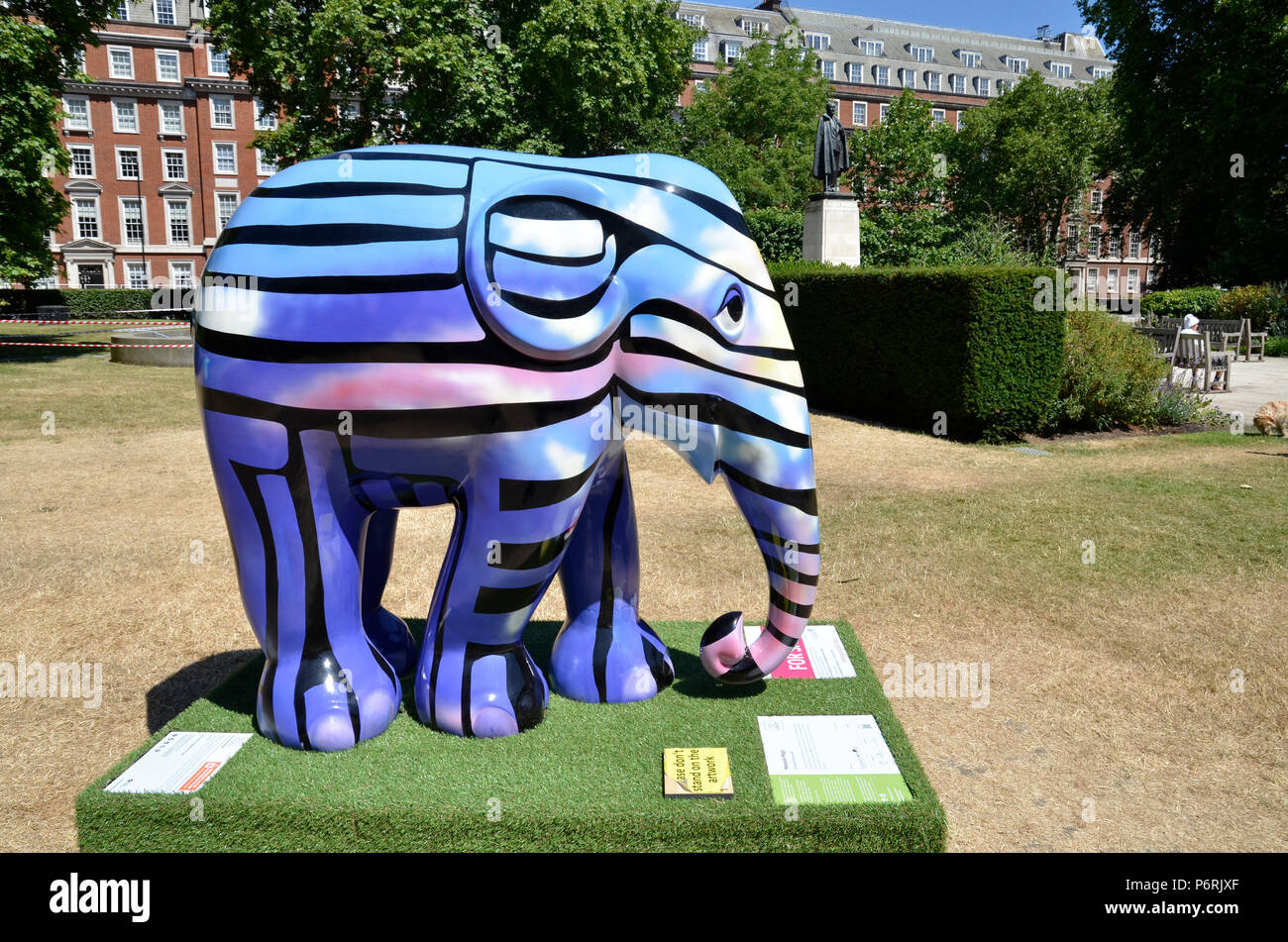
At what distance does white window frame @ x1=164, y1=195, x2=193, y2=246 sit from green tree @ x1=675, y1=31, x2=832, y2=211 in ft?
91.5

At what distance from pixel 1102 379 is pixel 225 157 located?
47.8m

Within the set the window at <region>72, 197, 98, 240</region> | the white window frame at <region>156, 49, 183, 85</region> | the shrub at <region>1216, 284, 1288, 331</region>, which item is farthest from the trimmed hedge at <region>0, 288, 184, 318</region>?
the shrub at <region>1216, 284, 1288, 331</region>

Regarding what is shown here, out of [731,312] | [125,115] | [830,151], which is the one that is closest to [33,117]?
[830,151]

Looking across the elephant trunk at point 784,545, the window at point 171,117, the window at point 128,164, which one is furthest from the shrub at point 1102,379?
the window at point 128,164

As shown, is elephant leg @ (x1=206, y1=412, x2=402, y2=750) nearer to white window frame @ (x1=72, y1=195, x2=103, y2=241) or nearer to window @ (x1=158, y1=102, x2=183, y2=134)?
window @ (x1=158, y1=102, x2=183, y2=134)

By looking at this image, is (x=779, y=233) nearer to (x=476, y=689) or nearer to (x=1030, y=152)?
(x=1030, y=152)

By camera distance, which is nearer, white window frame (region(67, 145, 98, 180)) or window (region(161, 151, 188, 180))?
white window frame (region(67, 145, 98, 180))

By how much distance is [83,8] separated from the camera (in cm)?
2050

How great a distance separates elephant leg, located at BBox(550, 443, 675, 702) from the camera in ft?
12.0

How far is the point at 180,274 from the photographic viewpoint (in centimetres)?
5047

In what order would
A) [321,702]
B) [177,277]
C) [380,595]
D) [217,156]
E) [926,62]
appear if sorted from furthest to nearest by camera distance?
[926,62] → [177,277] → [217,156] → [380,595] → [321,702]

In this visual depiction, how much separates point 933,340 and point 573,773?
10.2m
